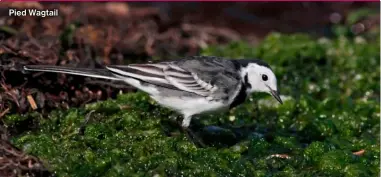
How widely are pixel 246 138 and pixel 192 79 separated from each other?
2.90 feet

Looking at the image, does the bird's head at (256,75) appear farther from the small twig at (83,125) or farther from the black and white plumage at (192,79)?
the small twig at (83,125)

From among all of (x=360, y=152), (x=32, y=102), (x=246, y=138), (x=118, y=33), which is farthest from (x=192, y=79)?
(x=118, y=33)

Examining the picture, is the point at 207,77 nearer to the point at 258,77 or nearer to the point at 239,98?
the point at 239,98

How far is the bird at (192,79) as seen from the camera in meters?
7.36

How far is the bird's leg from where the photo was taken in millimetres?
7397

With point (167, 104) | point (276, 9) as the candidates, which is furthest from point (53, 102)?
point (276, 9)

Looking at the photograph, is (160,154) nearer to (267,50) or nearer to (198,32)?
(267,50)

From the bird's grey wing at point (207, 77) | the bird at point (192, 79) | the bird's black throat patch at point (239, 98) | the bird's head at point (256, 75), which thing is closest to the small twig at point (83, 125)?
the bird at point (192, 79)

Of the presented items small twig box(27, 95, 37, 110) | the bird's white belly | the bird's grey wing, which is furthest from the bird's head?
small twig box(27, 95, 37, 110)

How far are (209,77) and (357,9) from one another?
817 centimetres

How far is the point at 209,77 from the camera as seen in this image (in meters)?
7.46

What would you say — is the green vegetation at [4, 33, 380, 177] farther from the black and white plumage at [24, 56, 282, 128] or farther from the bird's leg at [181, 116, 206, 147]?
the black and white plumage at [24, 56, 282, 128]

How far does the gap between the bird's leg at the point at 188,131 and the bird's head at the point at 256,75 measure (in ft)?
2.19

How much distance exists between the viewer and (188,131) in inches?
297
